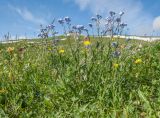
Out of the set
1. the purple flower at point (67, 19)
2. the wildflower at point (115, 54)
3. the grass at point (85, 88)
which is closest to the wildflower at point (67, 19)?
the purple flower at point (67, 19)

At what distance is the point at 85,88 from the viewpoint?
565 centimetres

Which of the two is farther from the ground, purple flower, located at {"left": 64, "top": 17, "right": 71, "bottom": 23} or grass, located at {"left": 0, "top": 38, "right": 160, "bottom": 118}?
purple flower, located at {"left": 64, "top": 17, "right": 71, "bottom": 23}

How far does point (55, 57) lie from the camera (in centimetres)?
675

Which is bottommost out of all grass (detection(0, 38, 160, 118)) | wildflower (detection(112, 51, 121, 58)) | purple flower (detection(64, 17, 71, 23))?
grass (detection(0, 38, 160, 118))

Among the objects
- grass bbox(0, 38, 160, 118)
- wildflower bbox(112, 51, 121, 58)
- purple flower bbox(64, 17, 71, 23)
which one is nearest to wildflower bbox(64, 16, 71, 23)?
purple flower bbox(64, 17, 71, 23)

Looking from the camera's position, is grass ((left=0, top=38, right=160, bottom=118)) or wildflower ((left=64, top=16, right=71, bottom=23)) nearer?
grass ((left=0, top=38, right=160, bottom=118))

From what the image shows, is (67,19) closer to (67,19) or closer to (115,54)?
(67,19)

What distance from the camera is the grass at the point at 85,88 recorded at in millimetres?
5105

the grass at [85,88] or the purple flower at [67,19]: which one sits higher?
Result: the purple flower at [67,19]

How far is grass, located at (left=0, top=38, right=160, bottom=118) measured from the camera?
5.11 meters

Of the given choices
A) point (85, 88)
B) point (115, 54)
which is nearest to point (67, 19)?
point (115, 54)

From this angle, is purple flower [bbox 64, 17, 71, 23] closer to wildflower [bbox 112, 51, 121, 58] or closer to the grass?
the grass

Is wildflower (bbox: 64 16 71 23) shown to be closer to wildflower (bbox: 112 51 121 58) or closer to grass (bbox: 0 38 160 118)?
grass (bbox: 0 38 160 118)

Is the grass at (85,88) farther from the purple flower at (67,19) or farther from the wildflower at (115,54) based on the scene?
the purple flower at (67,19)
